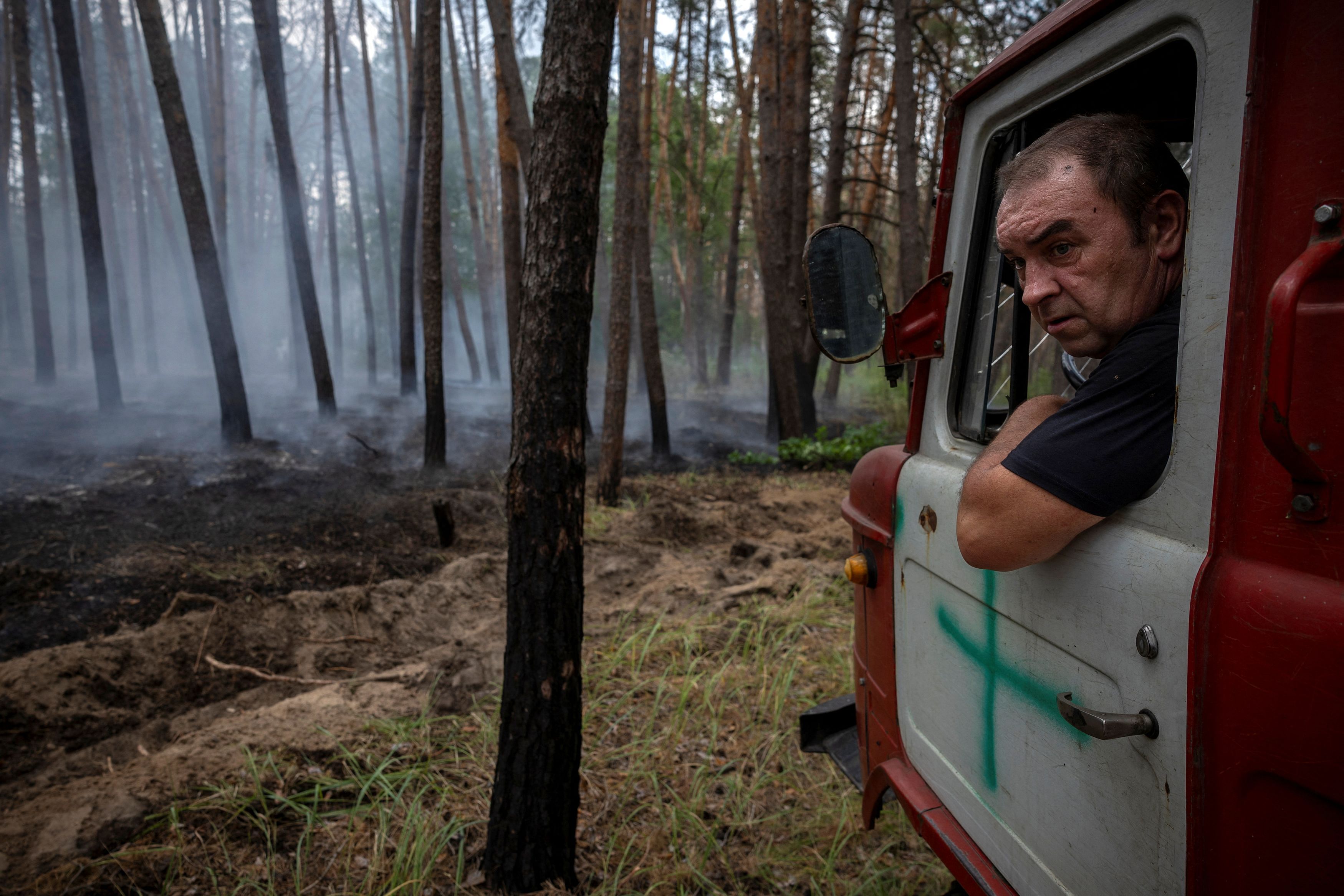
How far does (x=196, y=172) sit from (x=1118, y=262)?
1178 cm

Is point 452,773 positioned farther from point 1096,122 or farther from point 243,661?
point 1096,122

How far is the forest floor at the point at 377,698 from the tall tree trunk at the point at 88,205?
415 centimetres

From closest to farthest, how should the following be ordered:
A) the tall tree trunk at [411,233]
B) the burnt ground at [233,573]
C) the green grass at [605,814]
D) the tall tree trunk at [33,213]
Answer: the green grass at [605,814], the burnt ground at [233,573], the tall tree trunk at [33,213], the tall tree trunk at [411,233]

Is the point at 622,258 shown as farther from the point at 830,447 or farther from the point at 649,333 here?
the point at 830,447

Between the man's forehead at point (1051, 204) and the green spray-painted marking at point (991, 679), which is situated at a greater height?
the man's forehead at point (1051, 204)

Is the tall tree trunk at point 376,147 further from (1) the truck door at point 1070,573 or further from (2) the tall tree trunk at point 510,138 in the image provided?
(1) the truck door at point 1070,573

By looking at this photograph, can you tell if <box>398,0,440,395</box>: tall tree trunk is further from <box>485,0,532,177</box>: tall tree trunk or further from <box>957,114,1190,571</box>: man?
<box>957,114,1190,571</box>: man

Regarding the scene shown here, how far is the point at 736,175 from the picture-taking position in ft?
57.4

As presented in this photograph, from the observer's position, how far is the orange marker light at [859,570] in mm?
1999

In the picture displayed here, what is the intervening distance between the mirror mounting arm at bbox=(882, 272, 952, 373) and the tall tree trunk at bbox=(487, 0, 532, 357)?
7072mm

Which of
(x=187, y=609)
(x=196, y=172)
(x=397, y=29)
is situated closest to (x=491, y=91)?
(x=397, y=29)

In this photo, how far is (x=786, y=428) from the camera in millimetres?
10875

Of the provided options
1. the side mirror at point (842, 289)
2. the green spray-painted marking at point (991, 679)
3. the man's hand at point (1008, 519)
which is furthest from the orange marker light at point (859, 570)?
the man's hand at point (1008, 519)

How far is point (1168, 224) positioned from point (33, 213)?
62.5 ft
